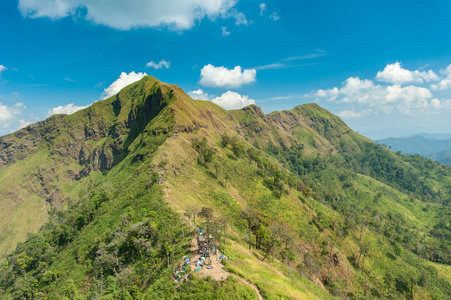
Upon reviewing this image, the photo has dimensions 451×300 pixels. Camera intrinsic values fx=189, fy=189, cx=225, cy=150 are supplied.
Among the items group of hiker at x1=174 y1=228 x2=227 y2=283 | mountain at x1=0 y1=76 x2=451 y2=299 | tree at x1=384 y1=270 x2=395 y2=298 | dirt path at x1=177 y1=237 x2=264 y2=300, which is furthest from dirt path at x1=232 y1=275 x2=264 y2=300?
tree at x1=384 y1=270 x2=395 y2=298

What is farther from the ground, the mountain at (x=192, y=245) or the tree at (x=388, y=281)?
the mountain at (x=192, y=245)

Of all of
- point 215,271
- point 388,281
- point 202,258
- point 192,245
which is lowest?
point 388,281

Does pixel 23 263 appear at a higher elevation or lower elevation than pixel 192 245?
lower

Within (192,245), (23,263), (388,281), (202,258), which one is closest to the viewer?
(202,258)

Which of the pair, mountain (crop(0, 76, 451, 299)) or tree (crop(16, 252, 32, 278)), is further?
tree (crop(16, 252, 32, 278))

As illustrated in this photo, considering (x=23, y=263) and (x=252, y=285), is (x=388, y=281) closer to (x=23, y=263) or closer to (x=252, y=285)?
(x=252, y=285)

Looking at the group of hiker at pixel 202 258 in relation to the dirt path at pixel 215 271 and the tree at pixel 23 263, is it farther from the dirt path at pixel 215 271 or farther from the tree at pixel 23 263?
the tree at pixel 23 263

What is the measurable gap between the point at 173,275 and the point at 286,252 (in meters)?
52.3

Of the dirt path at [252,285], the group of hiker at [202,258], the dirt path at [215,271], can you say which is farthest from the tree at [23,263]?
the dirt path at [252,285]

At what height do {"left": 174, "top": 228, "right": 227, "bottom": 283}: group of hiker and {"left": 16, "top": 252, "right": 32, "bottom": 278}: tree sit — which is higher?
{"left": 174, "top": 228, "right": 227, "bottom": 283}: group of hiker

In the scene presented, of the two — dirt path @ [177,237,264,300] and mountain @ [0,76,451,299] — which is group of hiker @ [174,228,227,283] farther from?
mountain @ [0,76,451,299]

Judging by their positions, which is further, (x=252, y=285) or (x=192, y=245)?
(x=192, y=245)

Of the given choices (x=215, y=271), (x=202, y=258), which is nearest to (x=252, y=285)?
(x=215, y=271)

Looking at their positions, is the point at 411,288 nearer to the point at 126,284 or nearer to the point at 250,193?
the point at 250,193
